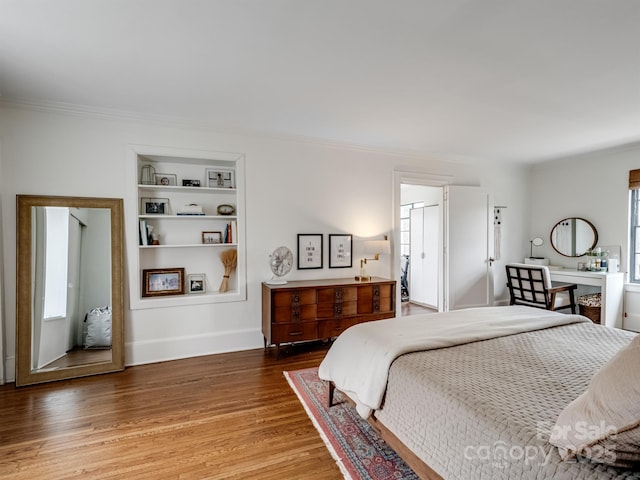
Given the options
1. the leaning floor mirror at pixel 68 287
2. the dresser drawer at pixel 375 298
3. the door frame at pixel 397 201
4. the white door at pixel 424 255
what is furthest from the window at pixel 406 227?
the leaning floor mirror at pixel 68 287

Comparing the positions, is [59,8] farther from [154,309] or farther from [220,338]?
[220,338]

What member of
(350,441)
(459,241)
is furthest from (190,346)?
(459,241)

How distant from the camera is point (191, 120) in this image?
3.47 m

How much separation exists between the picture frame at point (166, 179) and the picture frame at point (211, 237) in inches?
24.9

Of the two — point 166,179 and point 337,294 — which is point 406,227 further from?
point 166,179

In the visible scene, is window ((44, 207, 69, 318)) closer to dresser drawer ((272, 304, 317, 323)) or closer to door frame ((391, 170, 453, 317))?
dresser drawer ((272, 304, 317, 323))

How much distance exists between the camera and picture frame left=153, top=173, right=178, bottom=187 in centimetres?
360

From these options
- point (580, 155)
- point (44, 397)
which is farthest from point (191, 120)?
point (580, 155)

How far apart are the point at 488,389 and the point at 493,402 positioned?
0.38 ft

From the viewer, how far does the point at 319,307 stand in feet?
12.2

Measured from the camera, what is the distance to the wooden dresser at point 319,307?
11.7 ft

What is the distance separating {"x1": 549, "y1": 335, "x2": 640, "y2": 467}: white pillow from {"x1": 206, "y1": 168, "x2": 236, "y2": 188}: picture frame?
11.7ft

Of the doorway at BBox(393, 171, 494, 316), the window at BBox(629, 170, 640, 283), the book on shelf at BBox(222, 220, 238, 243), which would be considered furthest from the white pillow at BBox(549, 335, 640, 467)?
the window at BBox(629, 170, 640, 283)

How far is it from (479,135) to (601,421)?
360cm
